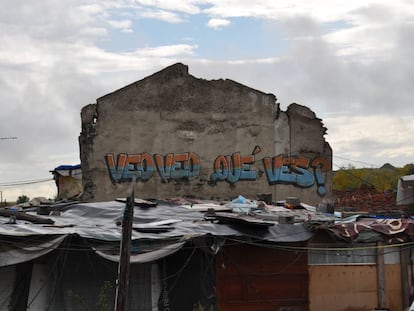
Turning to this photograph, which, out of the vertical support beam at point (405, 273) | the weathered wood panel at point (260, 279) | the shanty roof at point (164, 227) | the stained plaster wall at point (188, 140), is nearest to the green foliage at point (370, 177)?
the stained plaster wall at point (188, 140)

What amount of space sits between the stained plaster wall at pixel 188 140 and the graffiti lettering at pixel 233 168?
0.04 metres

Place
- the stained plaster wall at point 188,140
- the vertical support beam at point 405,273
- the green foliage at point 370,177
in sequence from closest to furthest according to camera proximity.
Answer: the vertical support beam at point 405,273 < the stained plaster wall at point 188,140 < the green foliage at point 370,177

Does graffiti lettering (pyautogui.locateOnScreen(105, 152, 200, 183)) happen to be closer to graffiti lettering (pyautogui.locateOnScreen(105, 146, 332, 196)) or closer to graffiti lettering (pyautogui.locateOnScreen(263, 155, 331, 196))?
graffiti lettering (pyautogui.locateOnScreen(105, 146, 332, 196))

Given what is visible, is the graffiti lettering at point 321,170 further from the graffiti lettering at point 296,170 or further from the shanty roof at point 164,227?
the shanty roof at point 164,227

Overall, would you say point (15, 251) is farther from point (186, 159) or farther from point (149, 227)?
point (186, 159)

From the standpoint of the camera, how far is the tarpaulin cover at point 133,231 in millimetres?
13992

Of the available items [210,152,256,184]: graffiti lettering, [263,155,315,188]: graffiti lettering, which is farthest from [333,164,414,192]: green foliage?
[210,152,256,184]: graffiti lettering

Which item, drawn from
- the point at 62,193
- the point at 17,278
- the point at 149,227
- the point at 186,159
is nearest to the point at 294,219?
the point at 149,227

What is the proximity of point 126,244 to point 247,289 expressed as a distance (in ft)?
18.6

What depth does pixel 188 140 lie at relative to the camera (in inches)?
1132

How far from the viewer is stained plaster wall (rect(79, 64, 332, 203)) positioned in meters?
28.5

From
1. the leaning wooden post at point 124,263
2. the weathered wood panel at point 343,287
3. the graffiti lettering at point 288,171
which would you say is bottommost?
the weathered wood panel at point 343,287

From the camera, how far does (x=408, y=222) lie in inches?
715

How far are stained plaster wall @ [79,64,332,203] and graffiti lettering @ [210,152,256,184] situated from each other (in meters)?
0.04
